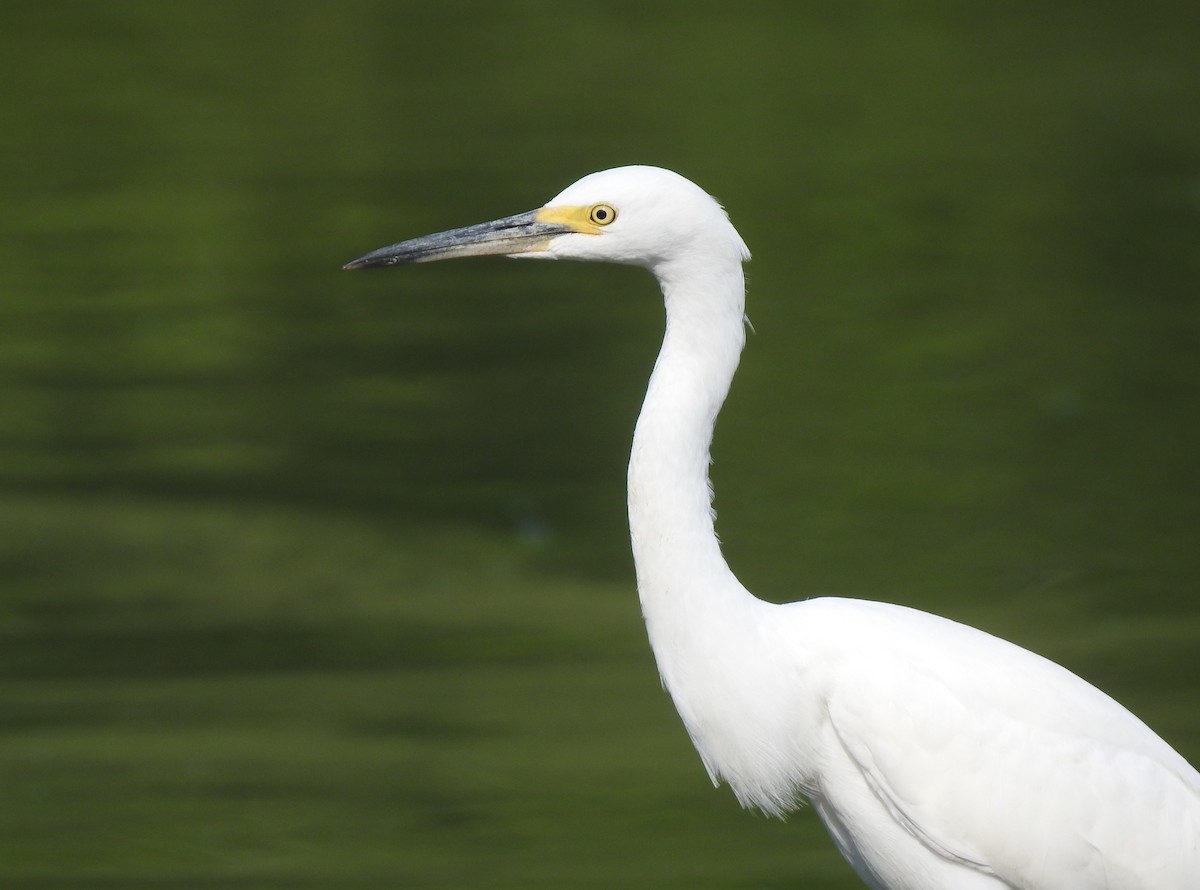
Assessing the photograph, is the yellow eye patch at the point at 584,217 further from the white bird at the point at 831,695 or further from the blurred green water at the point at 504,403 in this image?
the blurred green water at the point at 504,403

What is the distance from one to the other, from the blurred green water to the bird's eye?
1815 millimetres

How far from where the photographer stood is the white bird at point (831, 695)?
2871mm

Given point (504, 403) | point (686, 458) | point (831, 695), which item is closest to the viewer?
point (686, 458)

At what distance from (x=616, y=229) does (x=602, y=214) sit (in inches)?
1.8

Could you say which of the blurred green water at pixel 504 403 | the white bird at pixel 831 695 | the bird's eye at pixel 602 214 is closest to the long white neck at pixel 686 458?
the white bird at pixel 831 695

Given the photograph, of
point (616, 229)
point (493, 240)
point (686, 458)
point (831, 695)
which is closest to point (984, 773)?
point (831, 695)

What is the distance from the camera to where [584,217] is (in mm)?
2926

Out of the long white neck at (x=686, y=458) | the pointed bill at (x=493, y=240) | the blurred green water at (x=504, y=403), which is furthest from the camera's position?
the blurred green water at (x=504, y=403)

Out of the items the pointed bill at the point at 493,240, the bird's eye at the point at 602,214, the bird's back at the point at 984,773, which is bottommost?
the bird's back at the point at 984,773

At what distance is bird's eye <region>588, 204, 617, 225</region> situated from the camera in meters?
2.90

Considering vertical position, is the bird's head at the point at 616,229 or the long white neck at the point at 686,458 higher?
the bird's head at the point at 616,229

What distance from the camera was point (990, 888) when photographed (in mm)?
2982

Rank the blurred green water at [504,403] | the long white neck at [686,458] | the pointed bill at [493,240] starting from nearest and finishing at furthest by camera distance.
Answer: the long white neck at [686,458], the pointed bill at [493,240], the blurred green water at [504,403]

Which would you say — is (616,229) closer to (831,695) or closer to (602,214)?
(602,214)
